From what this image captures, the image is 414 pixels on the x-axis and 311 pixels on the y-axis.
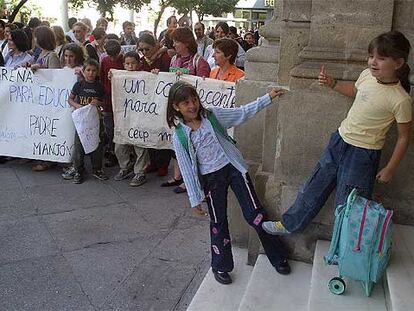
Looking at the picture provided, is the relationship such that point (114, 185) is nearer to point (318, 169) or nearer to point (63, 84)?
point (63, 84)

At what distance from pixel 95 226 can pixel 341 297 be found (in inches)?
101

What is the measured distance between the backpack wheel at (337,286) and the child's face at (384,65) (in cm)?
120

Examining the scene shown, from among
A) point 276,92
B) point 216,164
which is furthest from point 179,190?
point 276,92

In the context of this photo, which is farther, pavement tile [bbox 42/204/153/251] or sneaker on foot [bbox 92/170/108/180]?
sneaker on foot [bbox 92/170/108/180]

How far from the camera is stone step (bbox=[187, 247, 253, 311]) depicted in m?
3.39

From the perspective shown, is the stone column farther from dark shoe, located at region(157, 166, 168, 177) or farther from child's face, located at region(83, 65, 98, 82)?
child's face, located at region(83, 65, 98, 82)

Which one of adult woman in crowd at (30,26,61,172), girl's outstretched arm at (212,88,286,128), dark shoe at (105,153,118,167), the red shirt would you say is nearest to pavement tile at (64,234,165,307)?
girl's outstretched arm at (212,88,286,128)

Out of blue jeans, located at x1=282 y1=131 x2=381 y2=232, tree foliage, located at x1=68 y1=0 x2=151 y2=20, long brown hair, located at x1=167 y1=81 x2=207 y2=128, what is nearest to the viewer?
blue jeans, located at x1=282 y1=131 x2=381 y2=232

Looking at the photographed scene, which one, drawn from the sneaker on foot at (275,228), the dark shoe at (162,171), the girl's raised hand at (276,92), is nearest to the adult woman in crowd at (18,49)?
the dark shoe at (162,171)

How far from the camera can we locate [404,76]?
299 centimetres

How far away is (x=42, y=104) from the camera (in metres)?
6.36

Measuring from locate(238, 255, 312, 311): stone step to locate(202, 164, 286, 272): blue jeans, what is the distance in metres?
0.11

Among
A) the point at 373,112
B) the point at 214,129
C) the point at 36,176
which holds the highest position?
the point at 373,112

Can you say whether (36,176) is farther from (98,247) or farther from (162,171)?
(98,247)
